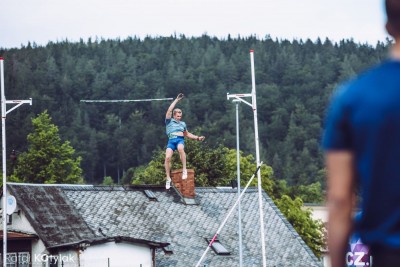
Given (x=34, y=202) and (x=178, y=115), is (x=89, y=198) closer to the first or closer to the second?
(x=34, y=202)

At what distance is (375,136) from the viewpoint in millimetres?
4223

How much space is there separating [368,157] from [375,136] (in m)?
0.08

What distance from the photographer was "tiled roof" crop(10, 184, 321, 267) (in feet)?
150

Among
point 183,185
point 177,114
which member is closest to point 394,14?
point 177,114

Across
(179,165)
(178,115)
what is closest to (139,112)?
(179,165)

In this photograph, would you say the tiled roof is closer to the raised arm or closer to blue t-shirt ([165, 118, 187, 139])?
blue t-shirt ([165, 118, 187, 139])

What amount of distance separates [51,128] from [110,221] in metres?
56.7

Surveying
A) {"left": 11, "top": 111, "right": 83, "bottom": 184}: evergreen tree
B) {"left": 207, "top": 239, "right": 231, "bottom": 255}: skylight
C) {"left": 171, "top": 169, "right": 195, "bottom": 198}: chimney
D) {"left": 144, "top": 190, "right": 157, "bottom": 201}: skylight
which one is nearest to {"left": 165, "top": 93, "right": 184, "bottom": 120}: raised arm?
{"left": 207, "top": 239, "right": 231, "bottom": 255}: skylight

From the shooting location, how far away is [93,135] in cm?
18588

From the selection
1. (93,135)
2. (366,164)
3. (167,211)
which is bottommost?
(93,135)

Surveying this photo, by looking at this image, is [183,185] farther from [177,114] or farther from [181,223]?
[177,114]

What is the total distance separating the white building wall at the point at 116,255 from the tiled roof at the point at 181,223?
1366 mm

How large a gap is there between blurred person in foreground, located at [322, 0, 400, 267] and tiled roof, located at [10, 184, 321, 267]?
40.1 m

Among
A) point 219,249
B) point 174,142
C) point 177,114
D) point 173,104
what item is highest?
point 173,104
